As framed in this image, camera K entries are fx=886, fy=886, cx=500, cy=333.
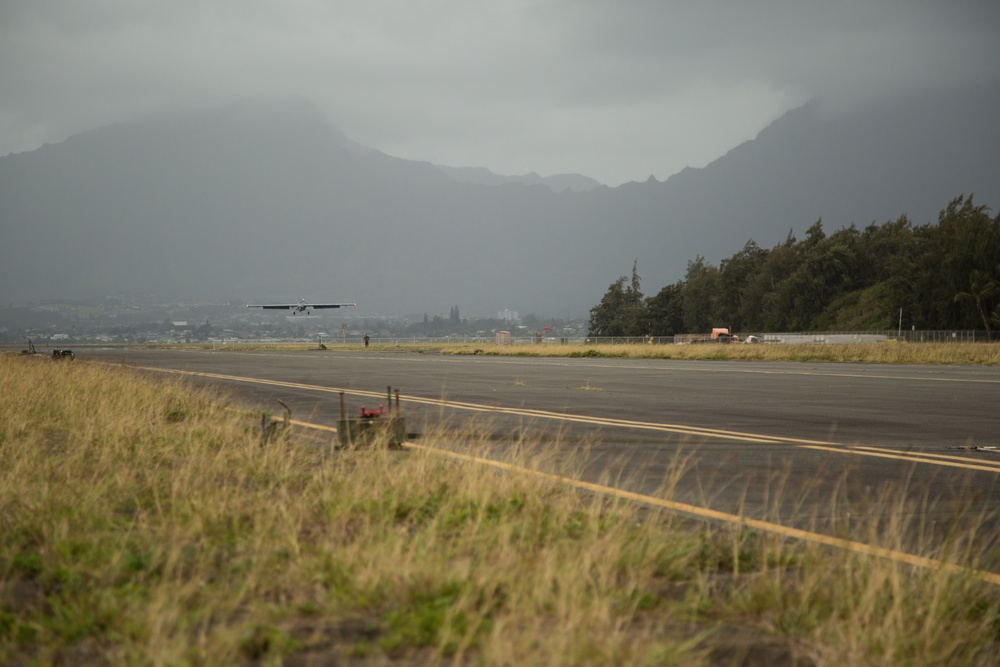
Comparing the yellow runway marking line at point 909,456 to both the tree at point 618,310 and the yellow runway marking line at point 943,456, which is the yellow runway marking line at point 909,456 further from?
the tree at point 618,310

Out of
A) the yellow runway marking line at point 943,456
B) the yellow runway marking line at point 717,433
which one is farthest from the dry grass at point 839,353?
the yellow runway marking line at point 943,456

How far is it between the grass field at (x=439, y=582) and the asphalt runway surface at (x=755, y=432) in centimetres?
52

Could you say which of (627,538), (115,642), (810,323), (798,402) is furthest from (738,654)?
(810,323)

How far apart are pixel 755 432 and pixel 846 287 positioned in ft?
385

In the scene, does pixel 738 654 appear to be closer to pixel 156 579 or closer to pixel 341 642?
pixel 341 642

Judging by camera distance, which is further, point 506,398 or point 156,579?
point 506,398

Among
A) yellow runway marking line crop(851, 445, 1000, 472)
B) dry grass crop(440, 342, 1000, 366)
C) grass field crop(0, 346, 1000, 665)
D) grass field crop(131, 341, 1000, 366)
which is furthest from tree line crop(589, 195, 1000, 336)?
grass field crop(0, 346, 1000, 665)

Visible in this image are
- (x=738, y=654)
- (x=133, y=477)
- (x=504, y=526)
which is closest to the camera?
(x=738, y=654)

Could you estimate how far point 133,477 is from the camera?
7938 millimetres

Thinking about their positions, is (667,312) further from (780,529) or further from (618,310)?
(780,529)

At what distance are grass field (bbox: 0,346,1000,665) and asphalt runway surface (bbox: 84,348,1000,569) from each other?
519 millimetres

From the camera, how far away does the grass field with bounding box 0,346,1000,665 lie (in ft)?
12.7

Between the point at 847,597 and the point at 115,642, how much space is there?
139 inches

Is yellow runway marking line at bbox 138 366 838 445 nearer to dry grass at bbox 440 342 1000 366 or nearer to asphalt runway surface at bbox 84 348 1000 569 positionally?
asphalt runway surface at bbox 84 348 1000 569
